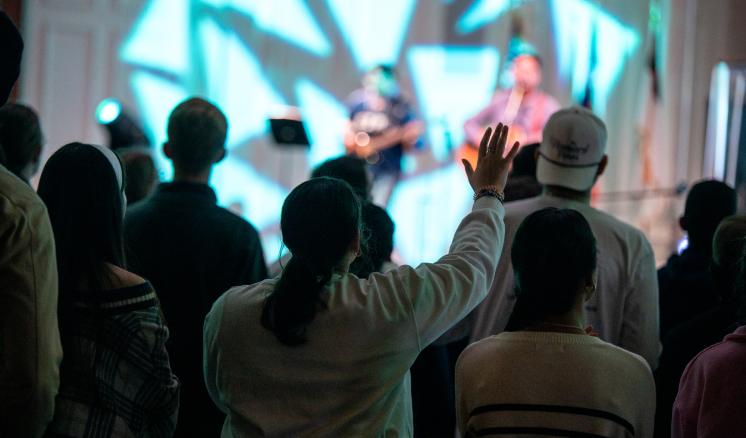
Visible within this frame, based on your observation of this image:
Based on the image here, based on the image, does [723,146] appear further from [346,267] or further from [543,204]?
[346,267]

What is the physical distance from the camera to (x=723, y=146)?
626 centimetres

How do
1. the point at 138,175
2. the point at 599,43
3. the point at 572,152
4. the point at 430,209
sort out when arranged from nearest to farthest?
1. the point at 572,152
2. the point at 138,175
3. the point at 599,43
4. the point at 430,209

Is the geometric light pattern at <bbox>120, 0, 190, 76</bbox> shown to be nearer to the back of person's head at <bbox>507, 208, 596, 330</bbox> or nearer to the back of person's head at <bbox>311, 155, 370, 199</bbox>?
the back of person's head at <bbox>311, 155, 370, 199</bbox>

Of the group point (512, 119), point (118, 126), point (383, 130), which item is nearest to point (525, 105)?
point (512, 119)

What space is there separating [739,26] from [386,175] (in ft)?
9.40

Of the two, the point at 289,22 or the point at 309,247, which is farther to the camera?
the point at 289,22

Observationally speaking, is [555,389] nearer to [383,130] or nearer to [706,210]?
[706,210]

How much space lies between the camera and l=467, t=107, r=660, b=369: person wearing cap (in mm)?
2268

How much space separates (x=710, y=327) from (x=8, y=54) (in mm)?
1535

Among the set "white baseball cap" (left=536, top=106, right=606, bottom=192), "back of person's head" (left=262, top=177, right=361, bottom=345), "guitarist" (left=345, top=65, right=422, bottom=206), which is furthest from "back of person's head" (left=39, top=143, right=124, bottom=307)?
"guitarist" (left=345, top=65, right=422, bottom=206)

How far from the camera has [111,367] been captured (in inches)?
68.6

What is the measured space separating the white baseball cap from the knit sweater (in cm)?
83

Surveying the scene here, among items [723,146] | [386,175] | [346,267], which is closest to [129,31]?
[386,175]

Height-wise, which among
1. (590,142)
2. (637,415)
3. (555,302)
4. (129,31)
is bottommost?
(637,415)
